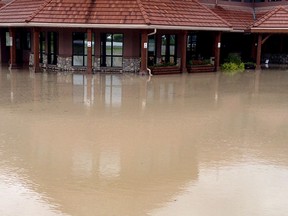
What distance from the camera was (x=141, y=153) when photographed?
10250 mm

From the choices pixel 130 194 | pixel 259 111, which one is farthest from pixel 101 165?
pixel 259 111

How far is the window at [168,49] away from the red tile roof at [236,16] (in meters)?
4.77

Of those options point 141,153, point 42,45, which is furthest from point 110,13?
point 141,153

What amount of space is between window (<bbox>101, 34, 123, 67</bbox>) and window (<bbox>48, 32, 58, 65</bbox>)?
10.3 feet

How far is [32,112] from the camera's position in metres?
14.3

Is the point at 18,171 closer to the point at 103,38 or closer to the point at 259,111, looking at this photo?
the point at 259,111

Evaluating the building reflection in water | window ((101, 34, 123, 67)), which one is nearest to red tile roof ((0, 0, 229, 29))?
window ((101, 34, 123, 67))

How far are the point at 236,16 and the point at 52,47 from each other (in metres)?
13.5

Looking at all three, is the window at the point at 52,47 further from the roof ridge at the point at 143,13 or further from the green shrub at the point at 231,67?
the green shrub at the point at 231,67

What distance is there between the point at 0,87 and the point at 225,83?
1090cm

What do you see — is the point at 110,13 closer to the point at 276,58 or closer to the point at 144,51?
the point at 144,51

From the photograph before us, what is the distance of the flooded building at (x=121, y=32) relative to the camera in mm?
25062

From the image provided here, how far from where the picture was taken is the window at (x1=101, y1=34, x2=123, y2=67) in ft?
90.6

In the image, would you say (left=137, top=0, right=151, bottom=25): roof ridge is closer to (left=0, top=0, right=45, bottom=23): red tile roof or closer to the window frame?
the window frame
